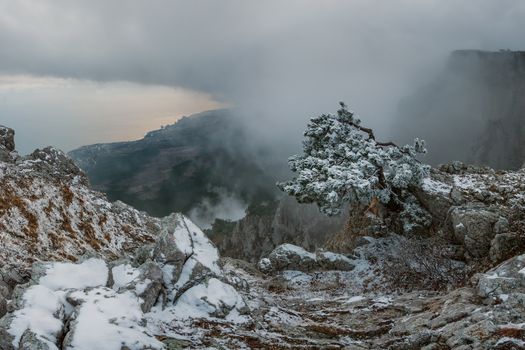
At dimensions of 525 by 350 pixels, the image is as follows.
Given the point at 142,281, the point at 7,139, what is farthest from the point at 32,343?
the point at 7,139

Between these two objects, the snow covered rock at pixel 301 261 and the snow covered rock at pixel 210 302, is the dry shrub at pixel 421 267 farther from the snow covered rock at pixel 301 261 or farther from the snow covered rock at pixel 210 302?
the snow covered rock at pixel 210 302

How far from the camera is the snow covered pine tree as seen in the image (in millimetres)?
27719

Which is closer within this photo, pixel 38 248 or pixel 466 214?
pixel 38 248

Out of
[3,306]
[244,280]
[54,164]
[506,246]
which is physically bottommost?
[244,280]

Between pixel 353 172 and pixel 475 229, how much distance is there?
7.99 metres

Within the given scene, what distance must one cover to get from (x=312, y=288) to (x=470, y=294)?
36.1 feet

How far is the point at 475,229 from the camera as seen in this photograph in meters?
25.3

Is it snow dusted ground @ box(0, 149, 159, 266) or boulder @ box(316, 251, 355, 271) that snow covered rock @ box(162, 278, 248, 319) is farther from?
boulder @ box(316, 251, 355, 271)

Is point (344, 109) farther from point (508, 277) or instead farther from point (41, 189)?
point (41, 189)

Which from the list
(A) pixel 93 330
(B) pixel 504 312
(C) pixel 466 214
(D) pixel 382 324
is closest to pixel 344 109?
(C) pixel 466 214

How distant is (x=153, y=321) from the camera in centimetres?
1627

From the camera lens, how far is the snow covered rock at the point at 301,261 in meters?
29.0

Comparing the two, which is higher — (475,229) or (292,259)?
(475,229)

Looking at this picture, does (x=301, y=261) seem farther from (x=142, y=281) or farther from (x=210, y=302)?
(x=142, y=281)
